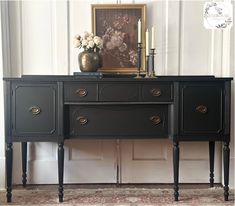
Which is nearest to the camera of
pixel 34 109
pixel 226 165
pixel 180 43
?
pixel 34 109

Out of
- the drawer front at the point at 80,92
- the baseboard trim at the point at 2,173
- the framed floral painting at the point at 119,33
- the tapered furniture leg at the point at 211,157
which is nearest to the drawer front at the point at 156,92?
the drawer front at the point at 80,92

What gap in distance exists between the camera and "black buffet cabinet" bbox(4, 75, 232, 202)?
7.70ft

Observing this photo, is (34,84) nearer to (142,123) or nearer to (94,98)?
(94,98)

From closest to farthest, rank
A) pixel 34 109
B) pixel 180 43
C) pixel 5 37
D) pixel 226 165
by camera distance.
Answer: pixel 34 109
pixel 226 165
pixel 5 37
pixel 180 43

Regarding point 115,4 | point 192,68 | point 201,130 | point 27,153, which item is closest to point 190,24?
point 192,68

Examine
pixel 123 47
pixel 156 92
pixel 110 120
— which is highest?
pixel 123 47

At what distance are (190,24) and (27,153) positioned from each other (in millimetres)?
1659

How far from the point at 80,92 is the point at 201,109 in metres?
0.83

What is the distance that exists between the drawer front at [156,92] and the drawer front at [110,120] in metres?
0.08

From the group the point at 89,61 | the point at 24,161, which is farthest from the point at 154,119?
the point at 24,161

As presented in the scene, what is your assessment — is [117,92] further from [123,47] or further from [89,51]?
[123,47]

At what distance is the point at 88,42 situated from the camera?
2518 mm
